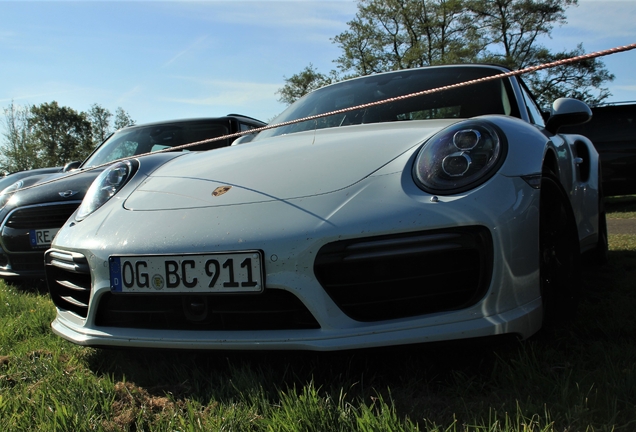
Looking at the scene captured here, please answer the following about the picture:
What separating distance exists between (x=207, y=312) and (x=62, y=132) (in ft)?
214

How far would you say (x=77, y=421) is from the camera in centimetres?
145

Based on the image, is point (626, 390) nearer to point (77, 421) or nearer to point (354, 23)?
point (77, 421)

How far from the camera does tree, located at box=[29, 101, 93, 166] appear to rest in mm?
56500

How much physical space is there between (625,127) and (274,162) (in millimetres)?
7787

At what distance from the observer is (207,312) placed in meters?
1.67

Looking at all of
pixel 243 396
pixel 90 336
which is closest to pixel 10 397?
pixel 90 336

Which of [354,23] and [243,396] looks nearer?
[243,396]

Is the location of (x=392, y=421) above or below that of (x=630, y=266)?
above

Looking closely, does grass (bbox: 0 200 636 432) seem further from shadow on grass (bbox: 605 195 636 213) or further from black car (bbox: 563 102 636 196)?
shadow on grass (bbox: 605 195 636 213)

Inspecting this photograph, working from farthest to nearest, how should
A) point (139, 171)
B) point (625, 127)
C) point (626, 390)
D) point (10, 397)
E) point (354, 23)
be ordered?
point (354, 23), point (625, 127), point (139, 171), point (10, 397), point (626, 390)

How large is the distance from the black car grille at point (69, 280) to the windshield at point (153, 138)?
2.74m

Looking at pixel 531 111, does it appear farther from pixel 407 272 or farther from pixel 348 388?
pixel 348 388

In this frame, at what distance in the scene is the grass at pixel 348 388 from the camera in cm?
130

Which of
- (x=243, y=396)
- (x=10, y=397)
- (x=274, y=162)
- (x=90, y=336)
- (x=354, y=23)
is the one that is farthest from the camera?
(x=354, y=23)
